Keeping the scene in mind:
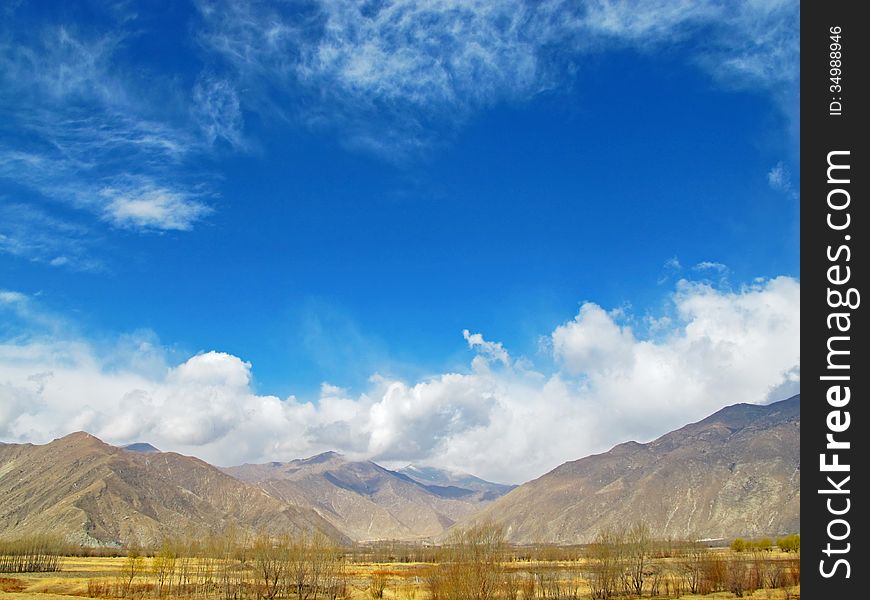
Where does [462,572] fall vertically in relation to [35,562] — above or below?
above

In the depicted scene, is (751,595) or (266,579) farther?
(266,579)

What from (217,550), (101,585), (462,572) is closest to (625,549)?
(462,572)

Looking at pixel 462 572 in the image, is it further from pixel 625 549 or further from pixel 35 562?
pixel 35 562
